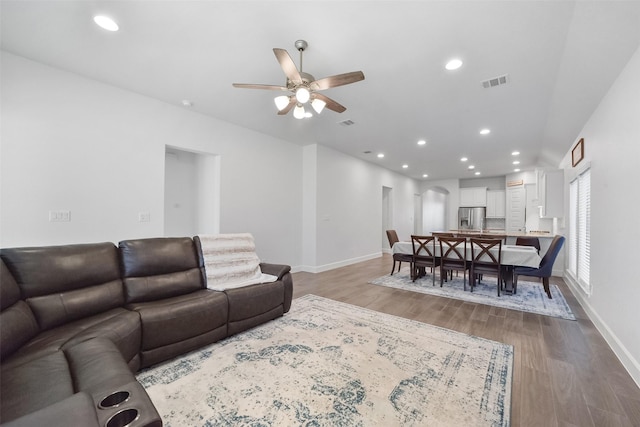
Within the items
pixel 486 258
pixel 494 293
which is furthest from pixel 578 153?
pixel 494 293

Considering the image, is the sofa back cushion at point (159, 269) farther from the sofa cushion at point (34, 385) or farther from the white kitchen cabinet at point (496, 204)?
the white kitchen cabinet at point (496, 204)

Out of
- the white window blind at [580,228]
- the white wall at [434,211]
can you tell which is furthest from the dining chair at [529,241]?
the white wall at [434,211]

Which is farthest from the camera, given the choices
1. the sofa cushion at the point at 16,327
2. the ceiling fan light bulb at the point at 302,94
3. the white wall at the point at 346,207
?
the white wall at the point at 346,207

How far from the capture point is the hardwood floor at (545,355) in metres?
1.67

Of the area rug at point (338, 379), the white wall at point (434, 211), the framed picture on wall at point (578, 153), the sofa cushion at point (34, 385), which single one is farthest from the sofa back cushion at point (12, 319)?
→ the white wall at point (434, 211)

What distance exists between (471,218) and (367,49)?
361 inches

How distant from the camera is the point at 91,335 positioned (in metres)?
1.71

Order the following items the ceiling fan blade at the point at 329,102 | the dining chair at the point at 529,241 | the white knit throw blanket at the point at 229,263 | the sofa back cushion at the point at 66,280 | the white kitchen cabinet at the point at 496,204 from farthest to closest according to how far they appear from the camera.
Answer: the white kitchen cabinet at the point at 496,204 < the dining chair at the point at 529,241 < the white knit throw blanket at the point at 229,263 < the ceiling fan blade at the point at 329,102 < the sofa back cushion at the point at 66,280

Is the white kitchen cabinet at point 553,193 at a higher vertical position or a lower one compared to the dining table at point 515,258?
higher

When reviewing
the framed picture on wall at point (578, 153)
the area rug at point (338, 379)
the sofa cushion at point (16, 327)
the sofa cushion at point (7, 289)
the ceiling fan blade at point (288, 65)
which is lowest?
the area rug at point (338, 379)

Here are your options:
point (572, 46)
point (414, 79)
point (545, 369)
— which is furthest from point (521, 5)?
point (545, 369)

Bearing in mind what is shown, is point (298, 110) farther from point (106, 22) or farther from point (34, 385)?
point (34, 385)

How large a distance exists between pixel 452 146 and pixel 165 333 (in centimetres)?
609

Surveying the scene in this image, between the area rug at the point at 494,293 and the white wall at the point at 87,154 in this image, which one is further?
the area rug at the point at 494,293
